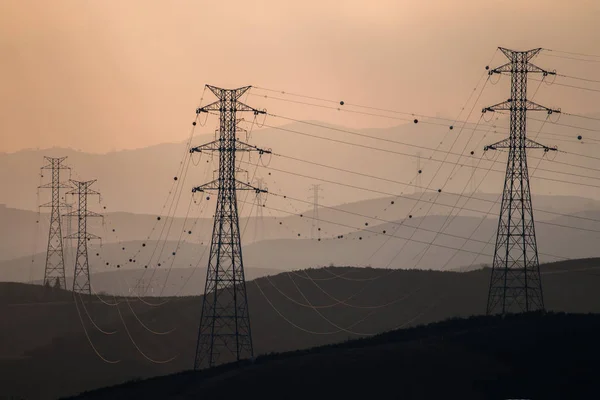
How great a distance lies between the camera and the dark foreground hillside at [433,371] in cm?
5381

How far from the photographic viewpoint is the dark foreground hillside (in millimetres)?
53812

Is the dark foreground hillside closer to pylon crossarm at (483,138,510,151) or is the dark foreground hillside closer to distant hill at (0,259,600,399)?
pylon crossarm at (483,138,510,151)

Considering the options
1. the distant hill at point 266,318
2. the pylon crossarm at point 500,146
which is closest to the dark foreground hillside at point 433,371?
the pylon crossarm at point 500,146

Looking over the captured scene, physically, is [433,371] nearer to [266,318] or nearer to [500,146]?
[500,146]

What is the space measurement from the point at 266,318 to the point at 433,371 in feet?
182

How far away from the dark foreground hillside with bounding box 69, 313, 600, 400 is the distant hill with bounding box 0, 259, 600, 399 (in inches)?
1274

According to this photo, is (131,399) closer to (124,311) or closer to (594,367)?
(594,367)

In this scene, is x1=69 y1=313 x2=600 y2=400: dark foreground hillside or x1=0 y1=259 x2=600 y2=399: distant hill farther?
x1=0 y1=259 x2=600 y2=399: distant hill

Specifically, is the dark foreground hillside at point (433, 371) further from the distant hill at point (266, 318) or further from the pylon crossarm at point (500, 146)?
the distant hill at point (266, 318)

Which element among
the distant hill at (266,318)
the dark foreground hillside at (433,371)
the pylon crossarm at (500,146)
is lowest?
the dark foreground hillside at (433,371)

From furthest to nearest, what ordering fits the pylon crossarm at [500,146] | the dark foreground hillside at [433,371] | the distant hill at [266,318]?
the distant hill at [266,318], the pylon crossarm at [500,146], the dark foreground hillside at [433,371]

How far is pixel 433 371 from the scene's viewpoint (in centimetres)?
5588

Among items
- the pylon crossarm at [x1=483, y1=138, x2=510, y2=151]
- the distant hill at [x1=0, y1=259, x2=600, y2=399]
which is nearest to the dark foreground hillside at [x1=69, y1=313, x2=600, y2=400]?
the pylon crossarm at [x1=483, y1=138, x2=510, y2=151]

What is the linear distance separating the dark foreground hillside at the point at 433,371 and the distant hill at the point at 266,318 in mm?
32360
